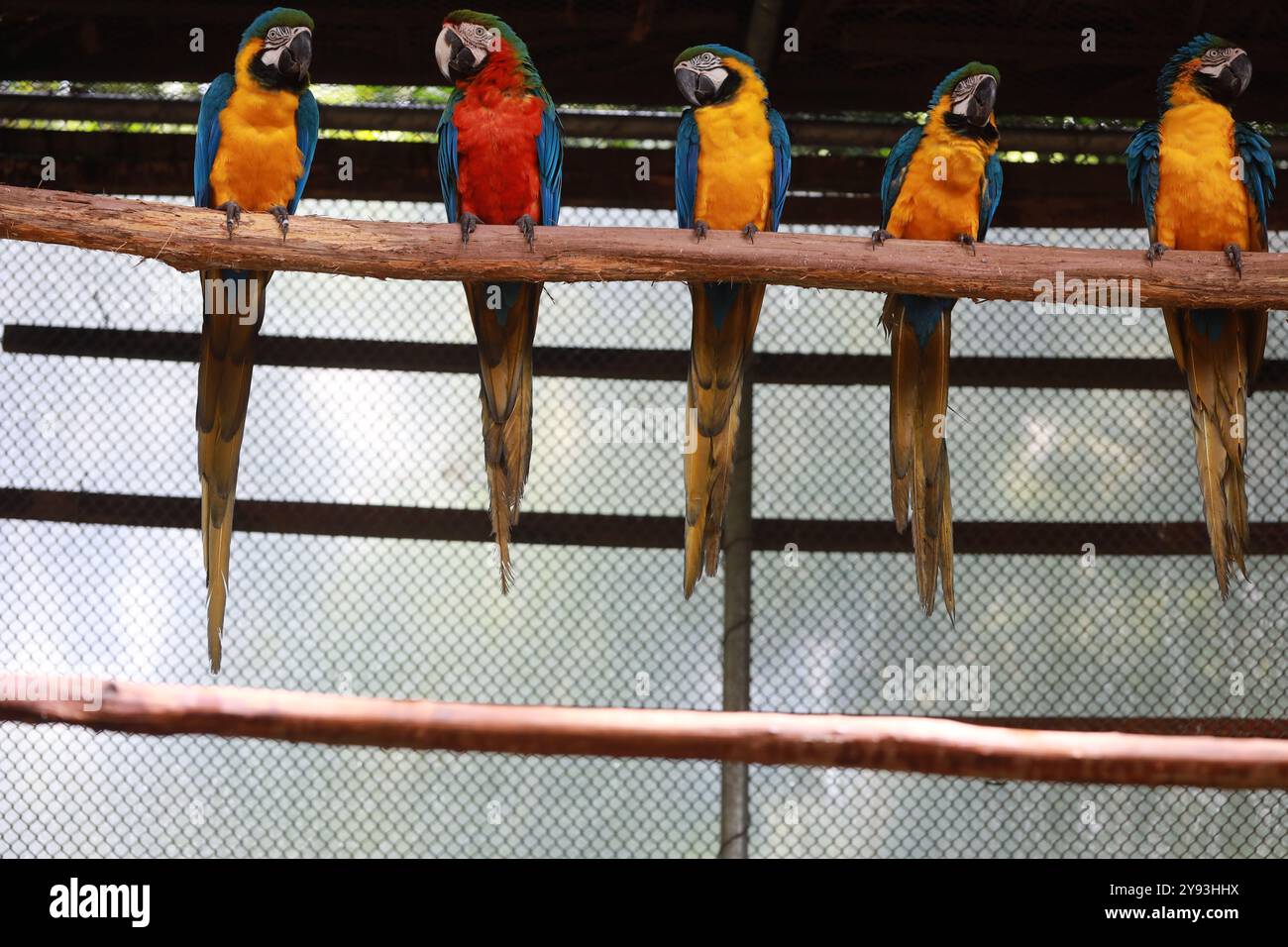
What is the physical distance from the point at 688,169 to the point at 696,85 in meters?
0.23

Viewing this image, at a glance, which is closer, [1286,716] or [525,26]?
[1286,716]

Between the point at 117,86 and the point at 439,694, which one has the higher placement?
the point at 117,86

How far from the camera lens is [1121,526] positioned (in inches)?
132

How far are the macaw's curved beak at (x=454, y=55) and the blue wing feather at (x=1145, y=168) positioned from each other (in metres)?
1.92

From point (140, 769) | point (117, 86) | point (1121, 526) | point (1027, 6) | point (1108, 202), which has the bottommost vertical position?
point (140, 769)

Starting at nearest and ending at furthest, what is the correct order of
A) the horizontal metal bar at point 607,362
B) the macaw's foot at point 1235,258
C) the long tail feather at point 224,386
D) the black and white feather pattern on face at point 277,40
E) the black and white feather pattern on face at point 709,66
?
the macaw's foot at point 1235,258
the long tail feather at point 224,386
the black and white feather pattern on face at point 277,40
the black and white feather pattern on face at point 709,66
the horizontal metal bar at point 607,362

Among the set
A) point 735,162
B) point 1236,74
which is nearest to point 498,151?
point 735,162

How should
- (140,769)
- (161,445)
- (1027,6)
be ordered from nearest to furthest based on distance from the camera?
1. (140,769)
2. (161,445)
3. (1027,6)

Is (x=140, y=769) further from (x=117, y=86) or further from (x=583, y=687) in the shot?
(x=117, y=86)

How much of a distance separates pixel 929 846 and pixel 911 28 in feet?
8.48

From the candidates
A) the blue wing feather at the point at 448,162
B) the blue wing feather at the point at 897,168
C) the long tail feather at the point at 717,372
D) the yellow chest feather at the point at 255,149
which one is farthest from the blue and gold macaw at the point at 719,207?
the yellow chest feather at the point at 255,149

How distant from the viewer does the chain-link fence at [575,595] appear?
3.16 m

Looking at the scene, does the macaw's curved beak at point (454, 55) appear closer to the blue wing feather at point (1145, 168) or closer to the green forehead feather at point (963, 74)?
the green forehead feather at point (963, 74)

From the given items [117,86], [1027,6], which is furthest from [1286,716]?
[117,86]
